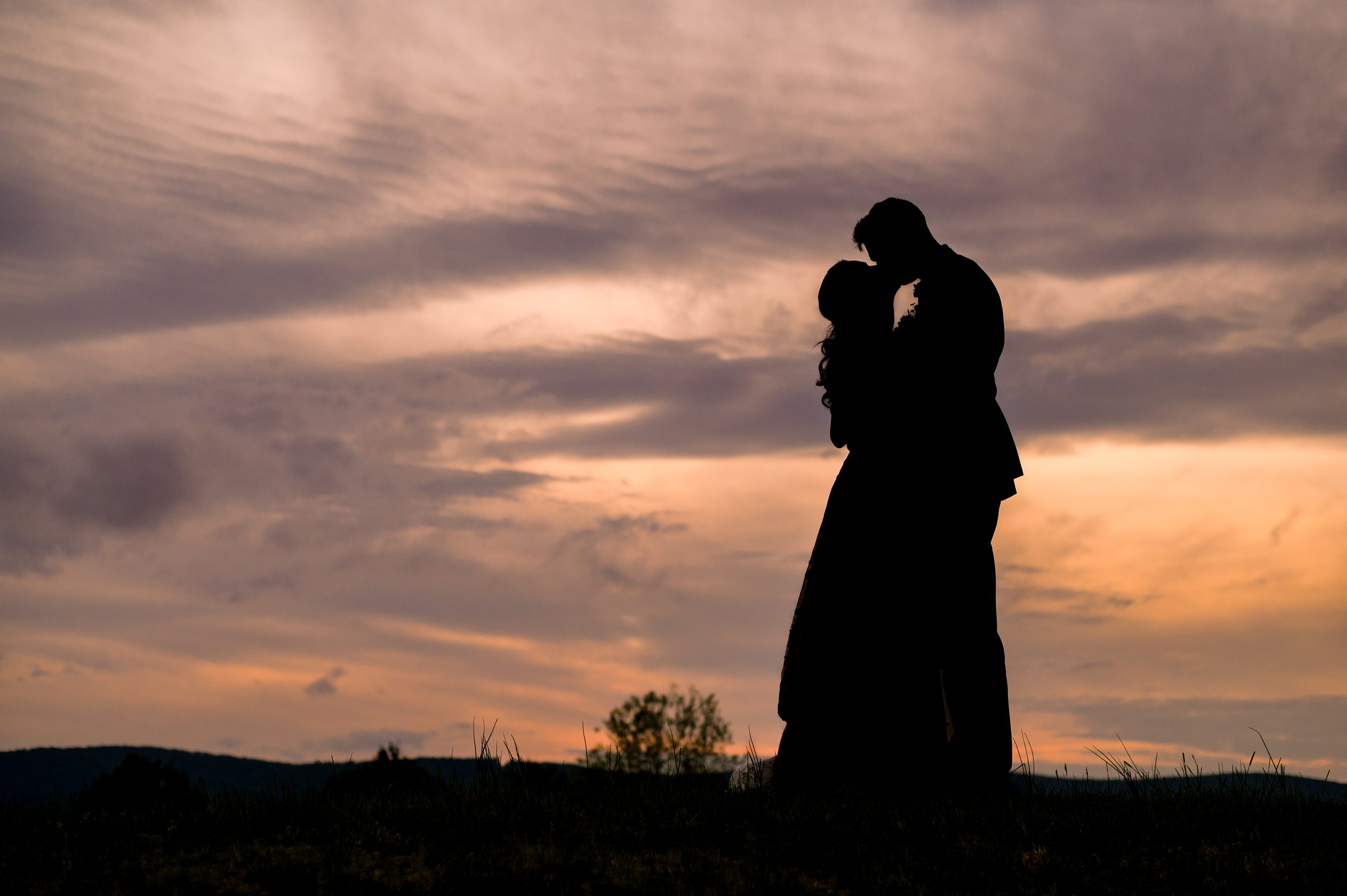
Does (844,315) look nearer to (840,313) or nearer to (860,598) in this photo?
(840,313)

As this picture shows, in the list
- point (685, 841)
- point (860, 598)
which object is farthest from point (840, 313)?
point (685, 841)

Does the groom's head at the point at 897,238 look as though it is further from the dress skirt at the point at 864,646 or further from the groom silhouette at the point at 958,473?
the dress skirt at the point at 864,646

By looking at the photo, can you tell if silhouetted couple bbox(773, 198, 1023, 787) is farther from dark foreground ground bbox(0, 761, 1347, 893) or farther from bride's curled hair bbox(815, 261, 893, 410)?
dark foreground ground bbox(0, 761, 1347, 893)

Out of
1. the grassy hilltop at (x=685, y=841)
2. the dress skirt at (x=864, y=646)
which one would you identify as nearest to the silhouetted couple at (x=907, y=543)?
the dress skirt at (x=864, y=646)

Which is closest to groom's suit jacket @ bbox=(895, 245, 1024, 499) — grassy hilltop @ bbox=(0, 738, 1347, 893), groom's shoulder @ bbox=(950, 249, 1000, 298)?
groom's shoulder @ bbox=(950, 249, 1000, 298)

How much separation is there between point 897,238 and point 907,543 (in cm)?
262

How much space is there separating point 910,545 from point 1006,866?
308 centimetres

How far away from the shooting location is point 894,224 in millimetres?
9758

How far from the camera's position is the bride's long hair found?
9773mm

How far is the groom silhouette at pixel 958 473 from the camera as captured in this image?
30.9 feet

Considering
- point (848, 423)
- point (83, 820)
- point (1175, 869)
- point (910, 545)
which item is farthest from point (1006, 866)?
point (83, 820)

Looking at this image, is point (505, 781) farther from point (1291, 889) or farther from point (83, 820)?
point (1291, 889)

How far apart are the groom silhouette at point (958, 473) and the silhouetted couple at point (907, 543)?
0.01m

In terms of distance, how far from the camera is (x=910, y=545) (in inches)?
380
